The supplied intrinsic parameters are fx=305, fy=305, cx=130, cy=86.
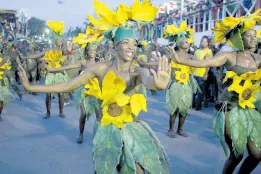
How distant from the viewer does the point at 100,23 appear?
2.63 meters

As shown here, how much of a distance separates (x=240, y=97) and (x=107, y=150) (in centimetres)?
161

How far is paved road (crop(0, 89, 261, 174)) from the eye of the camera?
418cm

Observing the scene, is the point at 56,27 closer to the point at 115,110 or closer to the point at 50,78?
the point at 50,78

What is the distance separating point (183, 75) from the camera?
18.1ft

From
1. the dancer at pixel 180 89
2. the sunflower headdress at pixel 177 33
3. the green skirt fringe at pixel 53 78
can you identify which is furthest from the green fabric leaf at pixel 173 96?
the green skirt fringe at pixel 53 78

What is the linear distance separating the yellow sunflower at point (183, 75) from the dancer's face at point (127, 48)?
10.1ft

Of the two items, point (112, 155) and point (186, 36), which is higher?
point (186, 36)

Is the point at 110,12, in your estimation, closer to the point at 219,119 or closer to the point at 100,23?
the point at 100,23

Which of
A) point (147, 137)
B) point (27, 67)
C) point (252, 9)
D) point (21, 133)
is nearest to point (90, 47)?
point (21, 133)

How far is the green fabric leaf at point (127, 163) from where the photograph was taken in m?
2.41

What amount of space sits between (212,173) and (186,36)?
9.12 feet

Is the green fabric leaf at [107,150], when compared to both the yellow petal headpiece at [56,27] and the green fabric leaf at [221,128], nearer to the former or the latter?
the green fabric leaf at [221,128]

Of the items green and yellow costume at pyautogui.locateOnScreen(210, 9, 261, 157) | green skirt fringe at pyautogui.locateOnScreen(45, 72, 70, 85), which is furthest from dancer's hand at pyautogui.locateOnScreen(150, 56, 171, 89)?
green skirt fringe at pyautogui.locateOnScreen(45, 72, 70, 85)

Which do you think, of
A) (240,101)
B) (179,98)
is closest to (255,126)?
(240,101)
